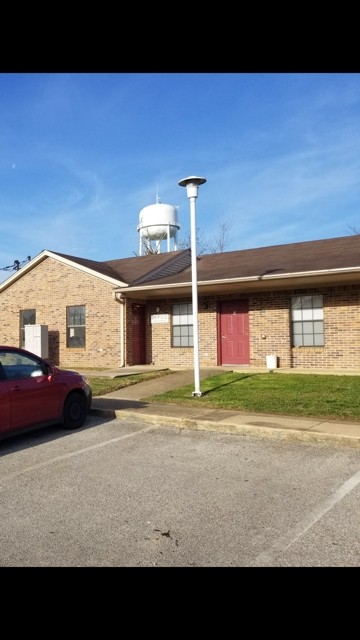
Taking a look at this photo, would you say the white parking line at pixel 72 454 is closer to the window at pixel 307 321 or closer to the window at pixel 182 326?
the window at pixel 307 321

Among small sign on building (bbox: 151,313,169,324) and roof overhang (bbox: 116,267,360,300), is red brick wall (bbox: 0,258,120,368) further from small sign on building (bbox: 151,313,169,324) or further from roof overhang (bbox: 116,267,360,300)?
small sign on building (bbox: 151,313,169,324)

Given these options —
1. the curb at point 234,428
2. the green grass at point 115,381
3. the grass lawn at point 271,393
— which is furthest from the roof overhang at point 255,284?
the curb at point 234,428

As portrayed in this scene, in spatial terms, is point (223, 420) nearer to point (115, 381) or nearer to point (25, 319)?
point (115, 381)

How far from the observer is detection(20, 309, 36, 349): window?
19.8m

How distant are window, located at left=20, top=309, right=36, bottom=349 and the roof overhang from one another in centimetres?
458

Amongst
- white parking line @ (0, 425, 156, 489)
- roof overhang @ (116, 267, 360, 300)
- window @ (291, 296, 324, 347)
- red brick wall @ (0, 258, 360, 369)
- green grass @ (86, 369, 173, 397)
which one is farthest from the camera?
window @ (291, 296, 324, 347)

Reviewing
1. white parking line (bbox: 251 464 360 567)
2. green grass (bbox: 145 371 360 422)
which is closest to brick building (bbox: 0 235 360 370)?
green grass (bbox: 145 371 360 422)

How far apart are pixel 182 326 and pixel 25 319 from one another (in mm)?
6688

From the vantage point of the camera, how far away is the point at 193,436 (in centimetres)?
767

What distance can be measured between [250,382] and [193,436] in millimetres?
5115

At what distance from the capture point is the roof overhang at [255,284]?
43.6 ft

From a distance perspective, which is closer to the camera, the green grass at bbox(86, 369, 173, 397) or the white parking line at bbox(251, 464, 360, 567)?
the white parking line at bbox(251, 464, 360, 567)
